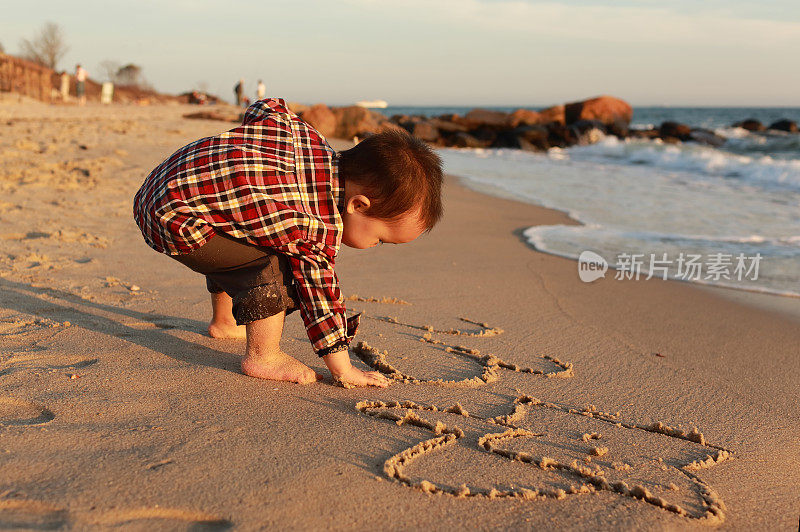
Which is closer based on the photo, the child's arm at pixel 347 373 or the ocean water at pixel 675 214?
the child's arm at pixel 347 373

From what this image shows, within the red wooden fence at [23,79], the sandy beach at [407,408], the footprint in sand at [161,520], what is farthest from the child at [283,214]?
the red wooden fence at [23,79]

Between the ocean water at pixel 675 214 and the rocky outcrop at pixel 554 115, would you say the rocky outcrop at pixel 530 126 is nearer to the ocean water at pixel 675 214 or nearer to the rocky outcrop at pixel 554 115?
the rocky outcrop at pixel 554 115

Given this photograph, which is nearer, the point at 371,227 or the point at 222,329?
the point at 371,227

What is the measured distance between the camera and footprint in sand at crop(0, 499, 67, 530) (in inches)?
46.1

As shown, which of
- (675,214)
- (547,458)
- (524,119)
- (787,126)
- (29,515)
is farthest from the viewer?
(787,126)

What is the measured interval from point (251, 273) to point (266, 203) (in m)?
0.23

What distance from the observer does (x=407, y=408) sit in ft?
6.22

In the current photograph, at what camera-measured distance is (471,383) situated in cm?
215

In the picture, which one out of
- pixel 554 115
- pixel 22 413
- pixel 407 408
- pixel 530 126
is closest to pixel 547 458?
pixel 407 408

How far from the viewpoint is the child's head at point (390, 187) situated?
198cm

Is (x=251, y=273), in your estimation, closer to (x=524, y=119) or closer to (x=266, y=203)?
(x=266, y=203)

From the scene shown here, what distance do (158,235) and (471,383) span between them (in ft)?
3.49

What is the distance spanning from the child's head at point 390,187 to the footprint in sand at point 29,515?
44.5 inches
